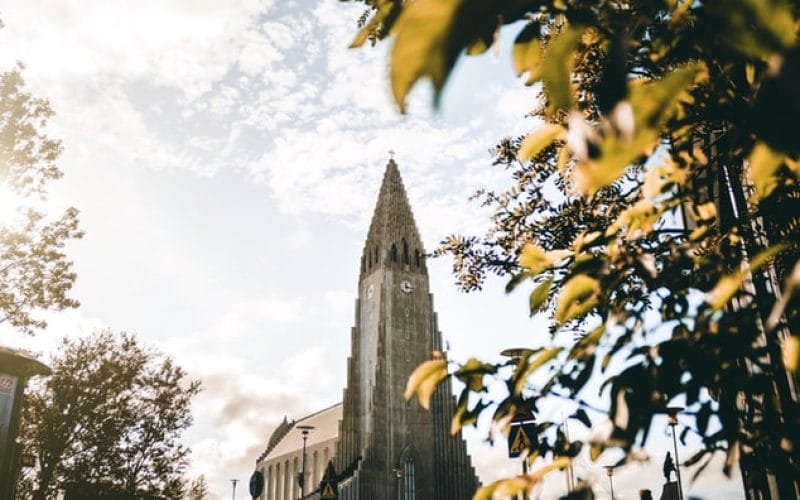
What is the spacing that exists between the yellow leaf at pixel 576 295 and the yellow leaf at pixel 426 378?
38 centimetres

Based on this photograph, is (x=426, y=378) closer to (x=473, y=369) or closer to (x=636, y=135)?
(x=473, y=369)

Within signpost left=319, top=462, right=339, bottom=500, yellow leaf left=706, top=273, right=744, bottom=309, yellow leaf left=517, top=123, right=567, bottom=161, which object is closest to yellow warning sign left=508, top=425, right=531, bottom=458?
yellow leaf left=706, top=273, right=744, bottom=309

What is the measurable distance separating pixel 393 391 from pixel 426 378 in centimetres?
6893

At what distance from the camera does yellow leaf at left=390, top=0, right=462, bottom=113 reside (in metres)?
0.87

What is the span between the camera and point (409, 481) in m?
66.9

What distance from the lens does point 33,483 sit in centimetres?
3170

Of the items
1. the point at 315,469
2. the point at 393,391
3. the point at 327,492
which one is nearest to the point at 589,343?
the point at 327,492

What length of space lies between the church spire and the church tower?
137mm

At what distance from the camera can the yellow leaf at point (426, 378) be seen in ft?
5.43

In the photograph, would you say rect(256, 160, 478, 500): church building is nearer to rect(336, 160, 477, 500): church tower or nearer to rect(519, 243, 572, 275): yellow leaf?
rect(336, 160, 477, 500): church tower

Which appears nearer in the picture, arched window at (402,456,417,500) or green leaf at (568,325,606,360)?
green leaf at (568,325,606,360)

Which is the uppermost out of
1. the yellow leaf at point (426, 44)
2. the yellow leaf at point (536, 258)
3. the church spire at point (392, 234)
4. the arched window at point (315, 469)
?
the church spire at point (392, 234)

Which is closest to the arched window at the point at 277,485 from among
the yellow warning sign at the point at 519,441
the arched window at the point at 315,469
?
the arched window at the point at 315,469

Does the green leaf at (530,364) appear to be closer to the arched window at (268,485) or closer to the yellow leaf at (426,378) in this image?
the yellow leaf at (426,378)
